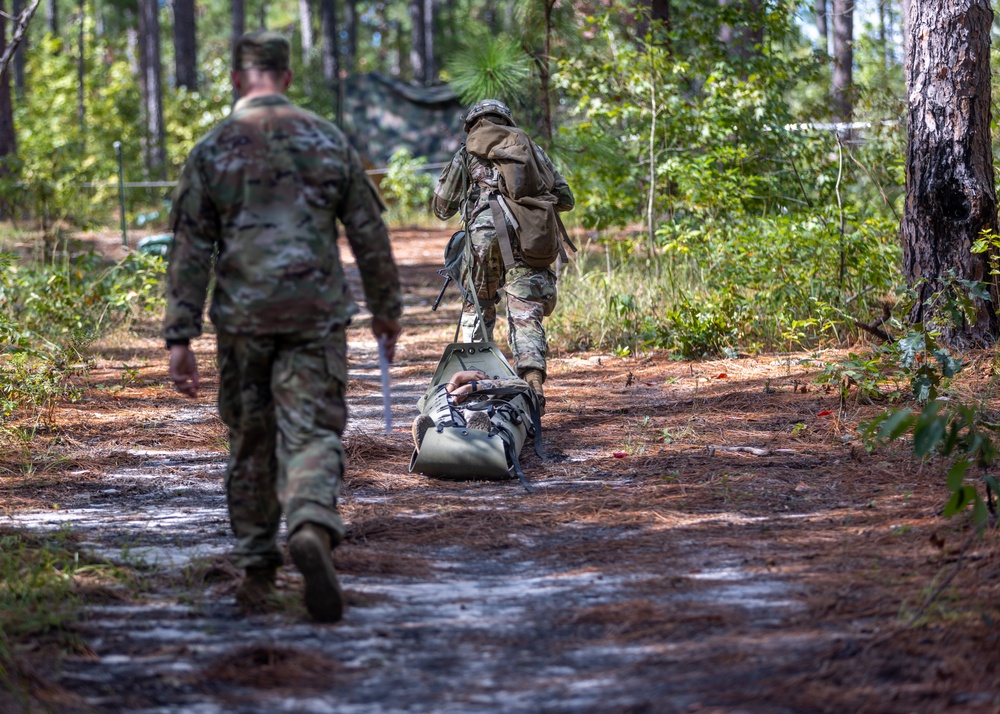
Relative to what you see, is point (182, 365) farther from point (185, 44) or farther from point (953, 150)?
point (185, 44)

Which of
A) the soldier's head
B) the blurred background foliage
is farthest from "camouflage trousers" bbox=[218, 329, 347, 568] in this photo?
the blurred background foliage

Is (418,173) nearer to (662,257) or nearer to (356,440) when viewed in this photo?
(662,257)

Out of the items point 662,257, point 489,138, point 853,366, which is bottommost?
point 853,366

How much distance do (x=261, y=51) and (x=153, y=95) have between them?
2616 cm

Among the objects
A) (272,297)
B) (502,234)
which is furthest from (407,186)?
(272,297)

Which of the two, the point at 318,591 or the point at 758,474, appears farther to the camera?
the point at 758,474

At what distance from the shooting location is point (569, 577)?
3717 millimetres

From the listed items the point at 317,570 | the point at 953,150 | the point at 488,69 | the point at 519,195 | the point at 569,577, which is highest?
the point at 488,69

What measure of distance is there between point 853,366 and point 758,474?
1.39 meters

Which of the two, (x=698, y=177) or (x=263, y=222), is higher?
(x=698, y=177)

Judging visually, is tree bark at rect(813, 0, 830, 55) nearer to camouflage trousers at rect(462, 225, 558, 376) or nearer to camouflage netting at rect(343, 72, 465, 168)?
camouflage trousers at rect(462, 225, 558, 376)

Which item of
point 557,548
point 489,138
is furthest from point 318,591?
point 489,138

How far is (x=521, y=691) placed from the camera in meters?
2.73

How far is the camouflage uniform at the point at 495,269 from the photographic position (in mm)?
6293
